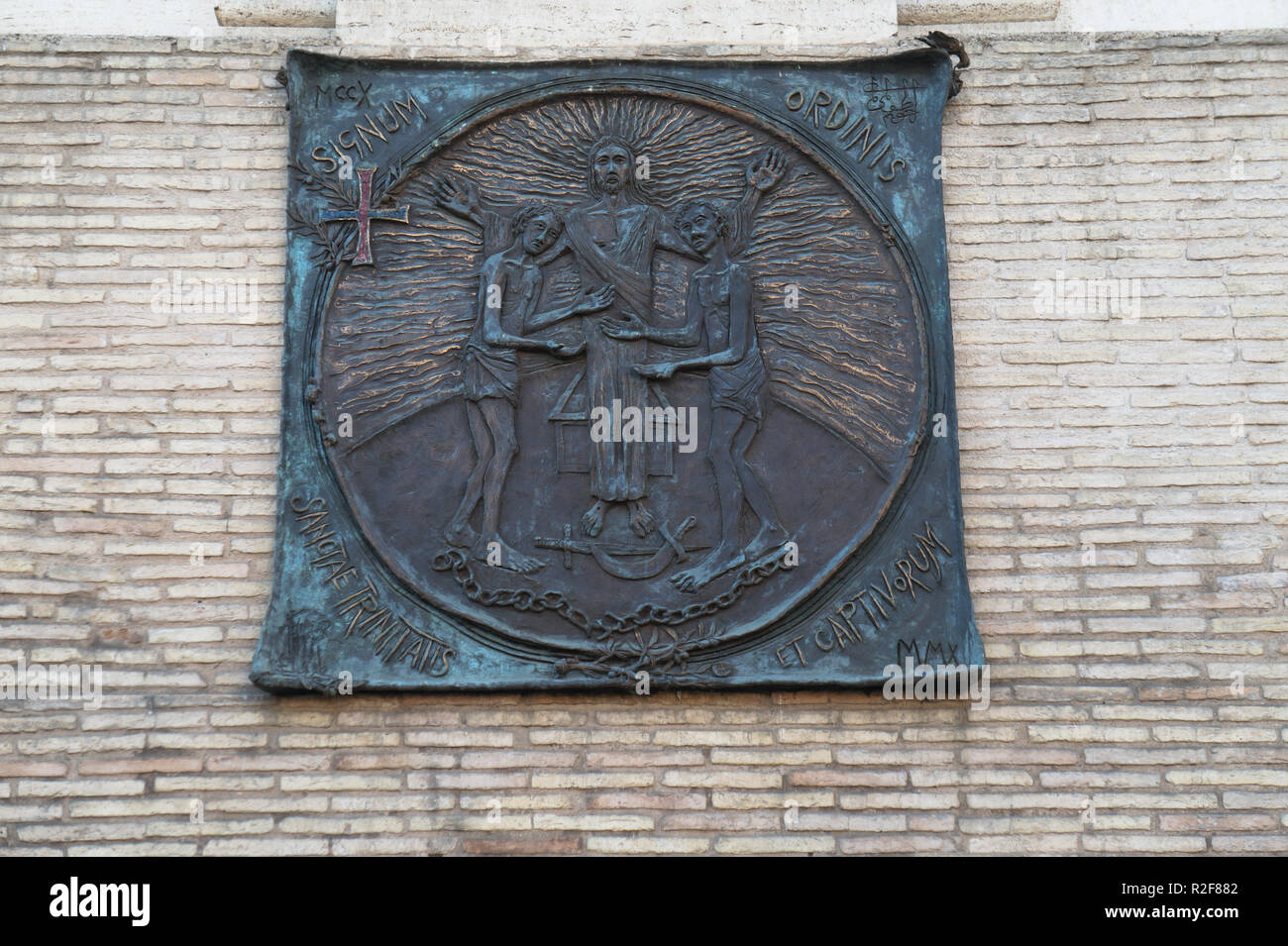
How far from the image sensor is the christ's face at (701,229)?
4484 millimetres

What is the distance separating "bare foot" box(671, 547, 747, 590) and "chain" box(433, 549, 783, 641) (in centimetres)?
5

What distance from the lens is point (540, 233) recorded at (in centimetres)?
449

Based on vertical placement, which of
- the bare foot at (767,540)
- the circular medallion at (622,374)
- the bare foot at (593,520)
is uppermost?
the circular medallion at (622,374)

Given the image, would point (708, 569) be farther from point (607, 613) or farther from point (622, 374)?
point (622, 374)

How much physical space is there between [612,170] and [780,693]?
1.87 m

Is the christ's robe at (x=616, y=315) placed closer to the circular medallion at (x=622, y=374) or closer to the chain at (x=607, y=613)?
the circular medallion at (x=622, y=374)

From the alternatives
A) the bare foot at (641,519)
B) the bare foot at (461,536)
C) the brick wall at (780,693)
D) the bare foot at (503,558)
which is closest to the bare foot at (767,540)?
the bare foot at (641,519)

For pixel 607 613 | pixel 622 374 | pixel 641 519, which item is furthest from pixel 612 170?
pixel 607 613

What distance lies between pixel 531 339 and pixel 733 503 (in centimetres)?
88

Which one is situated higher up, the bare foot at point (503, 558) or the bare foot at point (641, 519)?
the bare foot at point (641, 519)

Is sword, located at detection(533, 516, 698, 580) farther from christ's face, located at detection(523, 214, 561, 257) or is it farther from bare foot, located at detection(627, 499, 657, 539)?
christ's face, located at detection(523, 214, 561, 257)

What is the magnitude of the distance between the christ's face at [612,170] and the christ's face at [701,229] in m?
0.26

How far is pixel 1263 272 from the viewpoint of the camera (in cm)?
451

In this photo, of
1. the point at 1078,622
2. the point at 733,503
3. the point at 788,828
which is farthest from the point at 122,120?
the point at 1078,622
